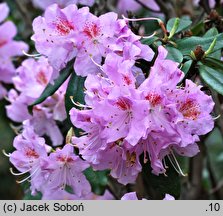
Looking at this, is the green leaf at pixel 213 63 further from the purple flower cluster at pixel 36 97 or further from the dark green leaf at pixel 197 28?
the purple flower cluster at pixel 36 97

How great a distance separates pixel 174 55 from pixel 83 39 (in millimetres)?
193

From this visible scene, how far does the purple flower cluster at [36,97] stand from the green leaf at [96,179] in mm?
188

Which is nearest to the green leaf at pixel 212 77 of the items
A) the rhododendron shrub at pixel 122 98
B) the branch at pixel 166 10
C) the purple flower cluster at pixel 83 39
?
the rhododendron shrub at pixel 122 98

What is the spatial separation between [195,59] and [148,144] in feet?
0.70

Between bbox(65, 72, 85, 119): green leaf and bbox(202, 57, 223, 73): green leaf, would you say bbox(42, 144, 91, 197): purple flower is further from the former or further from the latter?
bbox(202, 57, 223, 73): green leaf

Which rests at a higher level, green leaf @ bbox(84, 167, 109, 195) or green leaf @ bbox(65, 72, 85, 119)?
green leaf @ bbox(65, 72, 85, 119)

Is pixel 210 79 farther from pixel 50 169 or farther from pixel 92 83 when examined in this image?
pixel 50 169

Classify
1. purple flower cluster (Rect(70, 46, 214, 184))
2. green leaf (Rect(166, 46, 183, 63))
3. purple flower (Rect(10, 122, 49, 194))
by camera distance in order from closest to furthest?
1. purple flower cluster (Rect(70, 46, 214, 184))
2. green leaf (Rect(166, 46, 183, 63))
3. purple flower (Rect(10, 122, 49, 194))

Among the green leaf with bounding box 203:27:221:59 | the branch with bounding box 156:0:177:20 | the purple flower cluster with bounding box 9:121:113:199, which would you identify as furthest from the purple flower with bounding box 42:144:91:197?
the branch with bounding box 156:0:177:20

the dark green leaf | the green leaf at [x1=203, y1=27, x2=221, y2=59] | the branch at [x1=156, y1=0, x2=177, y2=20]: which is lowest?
the branch at [x1=156, y1=0, x2=177, y2=20]

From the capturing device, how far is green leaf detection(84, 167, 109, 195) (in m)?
1.35

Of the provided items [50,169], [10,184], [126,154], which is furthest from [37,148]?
[10,184]

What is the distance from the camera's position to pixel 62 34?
1.21 metres

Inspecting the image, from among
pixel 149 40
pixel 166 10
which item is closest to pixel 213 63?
pixel 149 40
